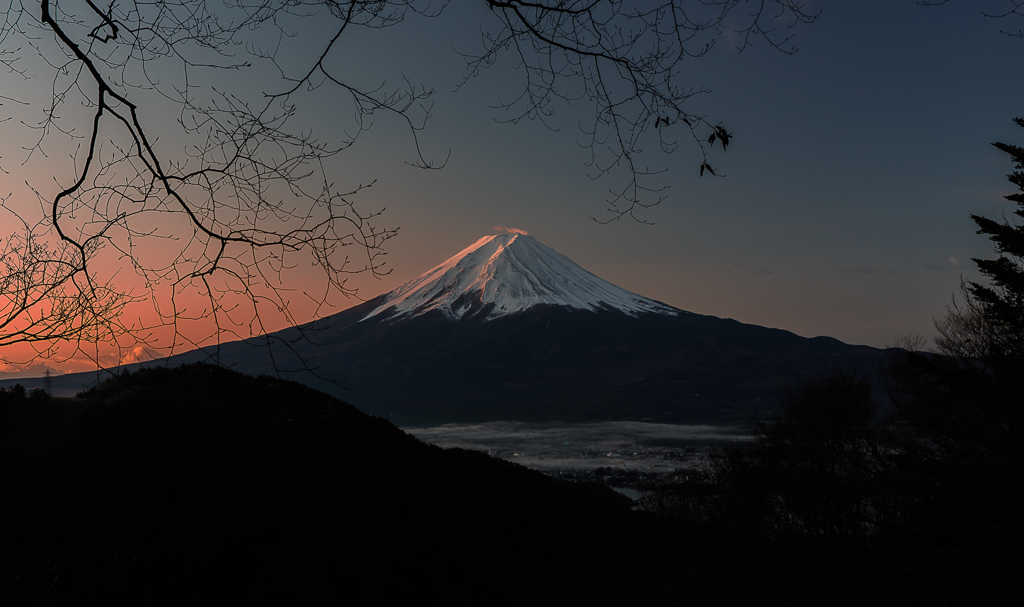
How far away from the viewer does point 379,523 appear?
21.4 m

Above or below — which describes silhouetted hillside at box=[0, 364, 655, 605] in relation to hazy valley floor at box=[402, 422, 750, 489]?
above

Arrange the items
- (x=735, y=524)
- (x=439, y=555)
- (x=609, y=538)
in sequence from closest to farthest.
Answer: (x=735, y=524) < (x=439, y=555) < (x=609, y=538)

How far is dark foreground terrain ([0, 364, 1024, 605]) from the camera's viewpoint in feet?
48.6

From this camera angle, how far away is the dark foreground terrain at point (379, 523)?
48.6ft

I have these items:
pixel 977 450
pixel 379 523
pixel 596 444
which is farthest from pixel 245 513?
pixel 596 444

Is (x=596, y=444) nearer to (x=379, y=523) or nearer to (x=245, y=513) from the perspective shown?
(x=379, y=523)

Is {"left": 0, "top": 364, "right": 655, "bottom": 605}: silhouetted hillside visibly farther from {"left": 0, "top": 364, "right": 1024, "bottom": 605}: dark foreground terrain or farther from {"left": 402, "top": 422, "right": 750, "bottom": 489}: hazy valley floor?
{"left": 402, "top": 422, "right": 750, "bottom": 489}: hazy valley floor

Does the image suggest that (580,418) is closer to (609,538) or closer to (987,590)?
(609,538)

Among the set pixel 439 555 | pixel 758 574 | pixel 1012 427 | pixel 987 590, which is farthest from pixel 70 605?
pixel 1012 427

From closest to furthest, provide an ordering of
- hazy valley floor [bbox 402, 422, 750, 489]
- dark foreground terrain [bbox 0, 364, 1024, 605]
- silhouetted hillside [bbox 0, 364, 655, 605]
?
dark foreground terrain [bbox 0, 364, 1024, 605], silhouetted hillside [bbox 0, 364, 655, 605], hazy valley floor [bbox 402, 422, 750, 489]

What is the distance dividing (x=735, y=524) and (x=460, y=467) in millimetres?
17632

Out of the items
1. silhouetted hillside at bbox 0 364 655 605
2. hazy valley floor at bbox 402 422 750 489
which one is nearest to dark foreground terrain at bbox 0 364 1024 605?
silhouetted hillside at bbox 0 364 655 605

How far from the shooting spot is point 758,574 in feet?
43.9

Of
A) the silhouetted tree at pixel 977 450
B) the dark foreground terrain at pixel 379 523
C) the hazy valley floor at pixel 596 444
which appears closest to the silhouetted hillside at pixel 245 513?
Result: the dark foreground terrain at pixel 379 523
